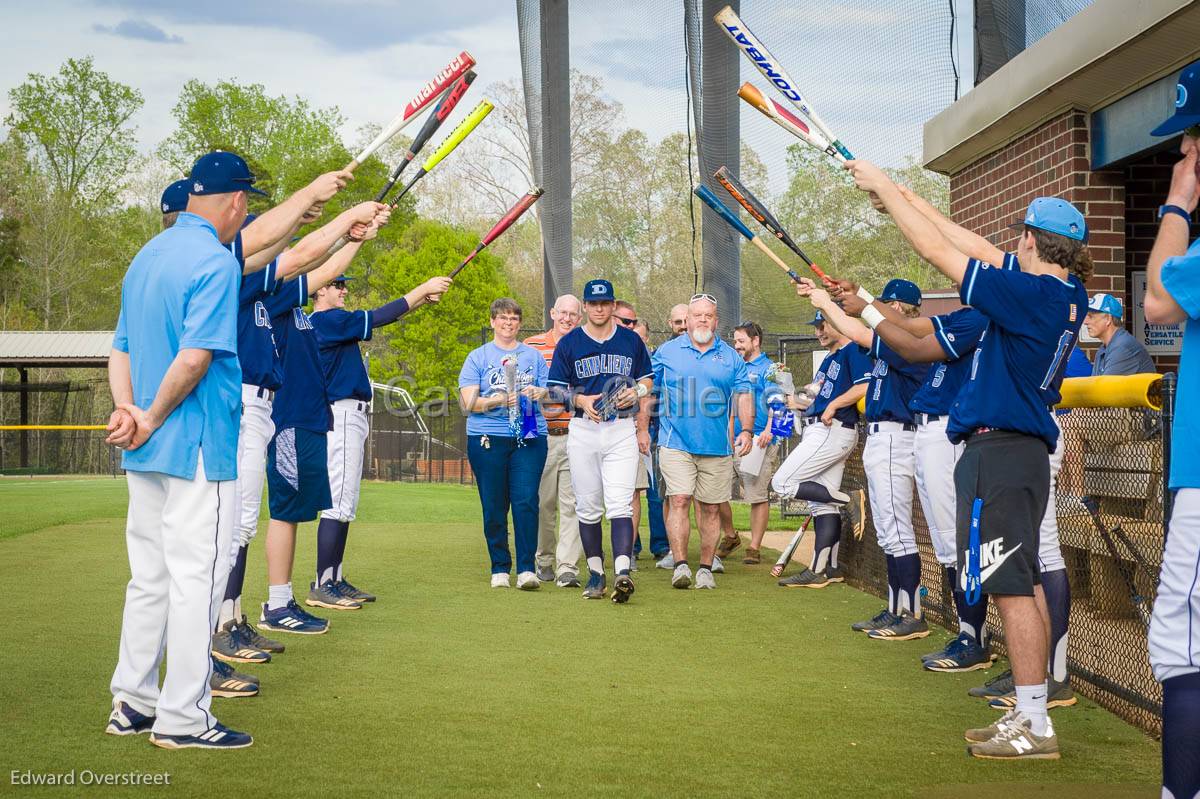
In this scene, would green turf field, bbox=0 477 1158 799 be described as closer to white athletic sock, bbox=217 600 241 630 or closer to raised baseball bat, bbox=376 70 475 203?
white athletic sock, bbox=217 600 241 630

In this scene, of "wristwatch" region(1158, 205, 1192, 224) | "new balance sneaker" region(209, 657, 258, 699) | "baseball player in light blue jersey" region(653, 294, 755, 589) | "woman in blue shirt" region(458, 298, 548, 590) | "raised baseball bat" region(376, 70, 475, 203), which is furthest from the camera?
"baseball player in light blue jersey" region(653, 294, 755, 589)

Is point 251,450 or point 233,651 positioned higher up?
point 251,450

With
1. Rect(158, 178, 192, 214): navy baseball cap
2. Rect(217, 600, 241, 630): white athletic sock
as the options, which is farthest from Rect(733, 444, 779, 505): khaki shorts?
Rect(158, 178, 192, 214): navy baseball cap

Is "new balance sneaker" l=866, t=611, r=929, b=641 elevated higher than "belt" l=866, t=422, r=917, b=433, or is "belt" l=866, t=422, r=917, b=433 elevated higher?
"belt" l=866, t=422, r=917, b=433

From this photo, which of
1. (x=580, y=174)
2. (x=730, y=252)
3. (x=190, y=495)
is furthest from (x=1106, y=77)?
(x=580, y=174)

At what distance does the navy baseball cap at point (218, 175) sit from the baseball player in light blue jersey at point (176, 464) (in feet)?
0.57

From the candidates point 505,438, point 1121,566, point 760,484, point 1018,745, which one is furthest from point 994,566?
point 760,484

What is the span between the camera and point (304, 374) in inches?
261

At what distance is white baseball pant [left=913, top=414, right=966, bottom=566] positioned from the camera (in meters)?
6.01

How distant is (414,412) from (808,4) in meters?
19.2

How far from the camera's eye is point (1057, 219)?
14.8 feet

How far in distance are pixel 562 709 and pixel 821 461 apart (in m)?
4.75

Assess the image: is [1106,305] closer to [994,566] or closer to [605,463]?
[994,566]

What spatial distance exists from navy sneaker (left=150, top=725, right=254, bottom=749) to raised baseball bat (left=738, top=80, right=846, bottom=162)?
3.76 meters
